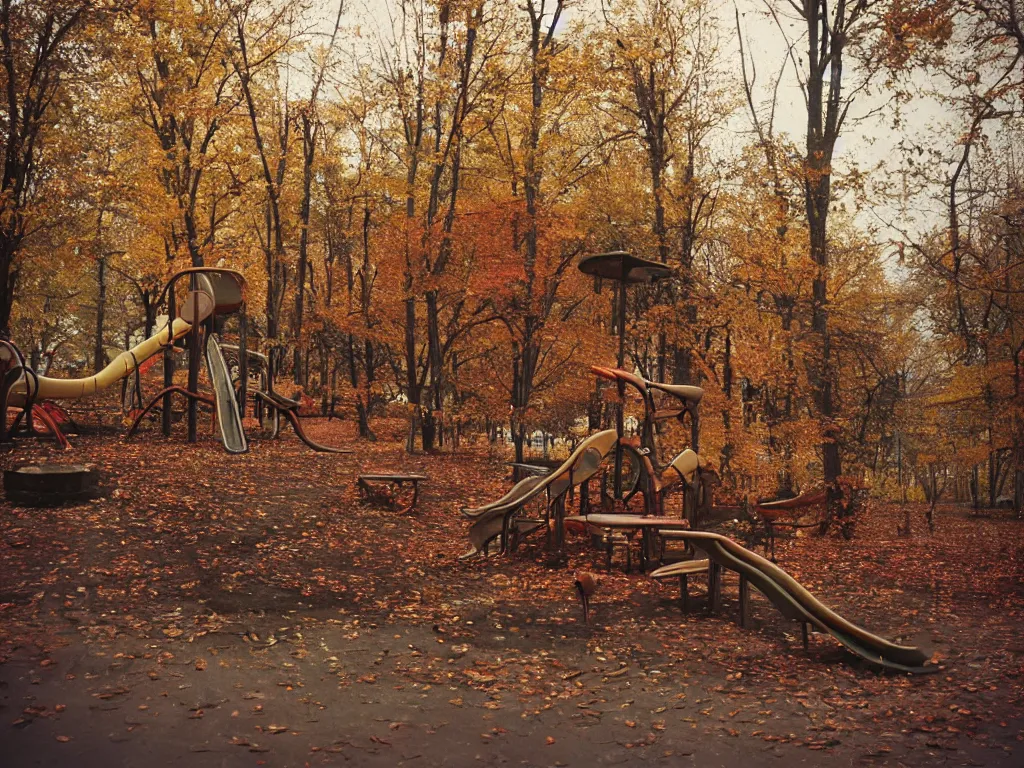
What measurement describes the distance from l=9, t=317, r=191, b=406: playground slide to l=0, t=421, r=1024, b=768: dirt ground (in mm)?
5097

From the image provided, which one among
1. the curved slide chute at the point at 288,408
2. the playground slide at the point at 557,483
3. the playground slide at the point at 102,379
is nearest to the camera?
the playground slide at the point at 557,483

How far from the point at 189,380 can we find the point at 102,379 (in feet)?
9.65

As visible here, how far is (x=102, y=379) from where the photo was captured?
715 inches

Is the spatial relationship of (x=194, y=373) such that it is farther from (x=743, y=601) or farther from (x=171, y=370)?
(x=743, y=601)

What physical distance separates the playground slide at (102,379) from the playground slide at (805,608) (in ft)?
39.6

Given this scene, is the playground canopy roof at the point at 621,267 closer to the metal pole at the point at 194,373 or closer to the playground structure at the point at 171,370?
the playground structure at the point at 171,370

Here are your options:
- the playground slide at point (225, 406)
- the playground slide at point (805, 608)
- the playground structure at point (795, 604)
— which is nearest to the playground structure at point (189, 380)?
the playground slide at point (225, 406)

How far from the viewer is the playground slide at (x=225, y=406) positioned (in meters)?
16.4

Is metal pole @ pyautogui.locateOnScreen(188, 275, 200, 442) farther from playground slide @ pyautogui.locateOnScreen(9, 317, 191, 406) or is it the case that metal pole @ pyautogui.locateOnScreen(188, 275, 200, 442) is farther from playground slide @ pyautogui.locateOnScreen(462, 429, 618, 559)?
playground slide @ pyautogui.locateOnScreen(462, 429, 618, 559)

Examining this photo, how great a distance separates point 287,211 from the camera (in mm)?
28828

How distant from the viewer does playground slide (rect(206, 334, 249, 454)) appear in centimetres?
1638

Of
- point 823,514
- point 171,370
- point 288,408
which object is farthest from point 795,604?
point 288,408

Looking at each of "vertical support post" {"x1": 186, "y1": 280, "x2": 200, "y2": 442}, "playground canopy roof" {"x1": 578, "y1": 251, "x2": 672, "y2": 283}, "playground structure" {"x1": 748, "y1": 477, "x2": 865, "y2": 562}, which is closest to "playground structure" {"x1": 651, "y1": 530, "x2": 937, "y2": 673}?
"playground structure" {"x1": 748, "y1": 477, "x2": 865, "y2": 562}

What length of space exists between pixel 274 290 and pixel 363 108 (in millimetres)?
6949
